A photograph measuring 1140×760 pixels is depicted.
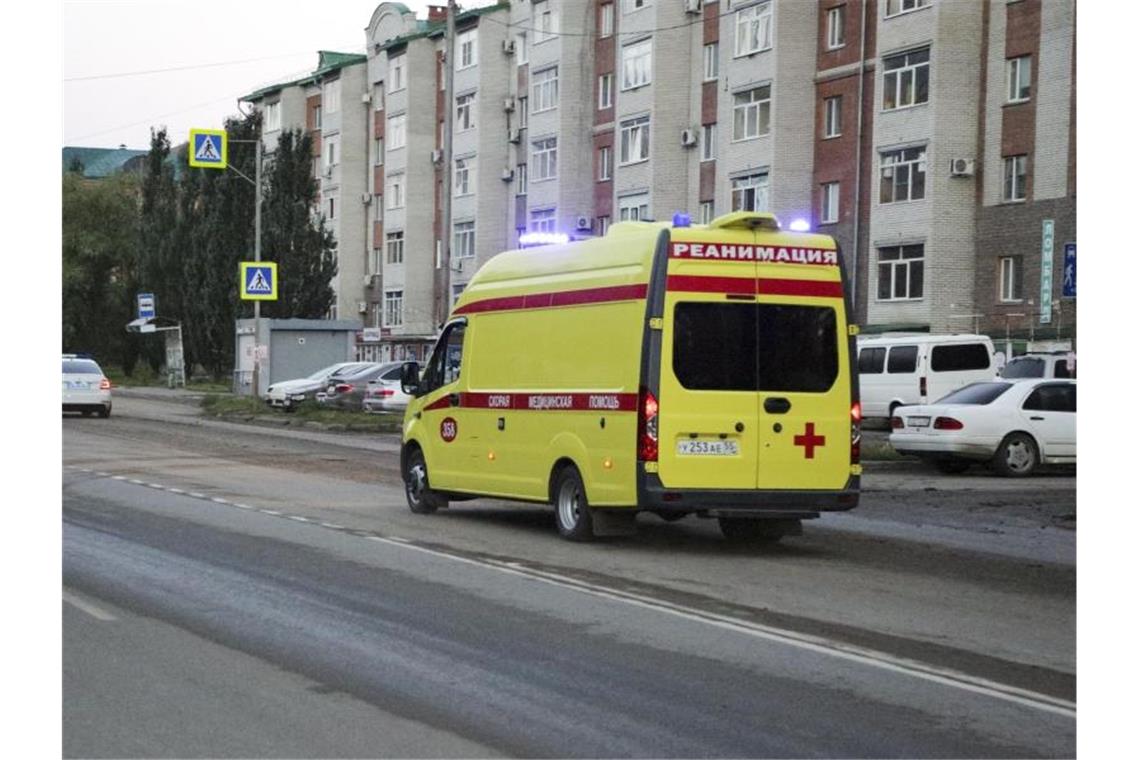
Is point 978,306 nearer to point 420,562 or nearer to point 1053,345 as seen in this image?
point 1053,345

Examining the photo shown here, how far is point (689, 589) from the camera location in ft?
38.9

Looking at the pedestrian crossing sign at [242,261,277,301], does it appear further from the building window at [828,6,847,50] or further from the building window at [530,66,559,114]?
the building window at [530,66,559,114]

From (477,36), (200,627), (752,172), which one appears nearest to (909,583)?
(200,627)

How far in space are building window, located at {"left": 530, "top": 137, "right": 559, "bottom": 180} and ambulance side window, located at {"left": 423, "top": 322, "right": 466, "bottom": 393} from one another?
4758 centimetres

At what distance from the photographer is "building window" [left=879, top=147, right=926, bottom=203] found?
47406 mm

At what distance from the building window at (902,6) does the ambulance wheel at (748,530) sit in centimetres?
3429

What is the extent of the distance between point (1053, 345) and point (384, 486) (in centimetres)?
2570

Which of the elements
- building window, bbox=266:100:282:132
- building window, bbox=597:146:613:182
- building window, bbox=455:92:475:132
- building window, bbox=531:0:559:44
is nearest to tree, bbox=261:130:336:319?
building window, bbox=531:0:559:44

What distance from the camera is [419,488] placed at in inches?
699

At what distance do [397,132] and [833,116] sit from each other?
3115 centimetres

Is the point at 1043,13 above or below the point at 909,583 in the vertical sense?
above

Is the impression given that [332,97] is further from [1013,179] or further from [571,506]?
[571,506]

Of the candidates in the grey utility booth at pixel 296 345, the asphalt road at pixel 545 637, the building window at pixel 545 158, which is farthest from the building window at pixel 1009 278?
the asphalt road at pixel 545 637
